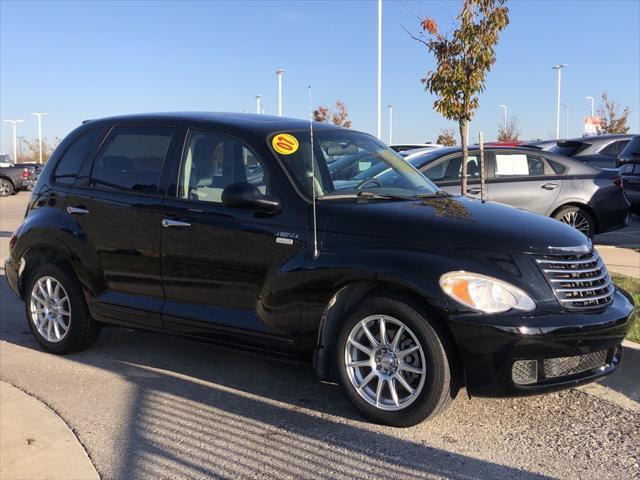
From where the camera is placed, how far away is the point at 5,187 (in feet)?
84.1

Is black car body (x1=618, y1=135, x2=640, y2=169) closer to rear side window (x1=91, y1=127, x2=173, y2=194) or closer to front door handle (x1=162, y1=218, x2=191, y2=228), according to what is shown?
rear side window (x1=91, y1=127, x2=173, y2=194)

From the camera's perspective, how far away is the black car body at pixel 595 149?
46.4ft

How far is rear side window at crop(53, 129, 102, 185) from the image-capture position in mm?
5389

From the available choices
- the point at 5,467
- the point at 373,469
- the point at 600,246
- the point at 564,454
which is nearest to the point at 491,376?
the point at 564,454

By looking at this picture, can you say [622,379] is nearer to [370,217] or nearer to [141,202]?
[370,217]

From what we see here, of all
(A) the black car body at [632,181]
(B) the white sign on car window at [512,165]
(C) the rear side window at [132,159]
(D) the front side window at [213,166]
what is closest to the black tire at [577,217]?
(B) the white sign on car window at [512,165]

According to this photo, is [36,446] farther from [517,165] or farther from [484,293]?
[517,165]

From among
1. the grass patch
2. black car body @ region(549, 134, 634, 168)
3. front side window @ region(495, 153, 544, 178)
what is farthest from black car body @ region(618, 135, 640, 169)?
the grass patch

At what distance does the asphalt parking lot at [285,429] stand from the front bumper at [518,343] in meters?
0.34

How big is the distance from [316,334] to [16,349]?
3.10m

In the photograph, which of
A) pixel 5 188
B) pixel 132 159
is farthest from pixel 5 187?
pixel 132 159

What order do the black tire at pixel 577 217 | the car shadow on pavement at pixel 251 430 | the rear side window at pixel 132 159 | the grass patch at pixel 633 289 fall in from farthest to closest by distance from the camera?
the black tire at pixel 577 217, the grass patch at pixel 633 289, the rear side window at pixel 132 159, the car shadow on pavement at pixel 251 430

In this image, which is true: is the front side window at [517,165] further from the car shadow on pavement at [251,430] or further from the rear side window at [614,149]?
the rear side window at [614,149]

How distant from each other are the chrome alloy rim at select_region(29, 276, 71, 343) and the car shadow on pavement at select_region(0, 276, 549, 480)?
0.29 meters
